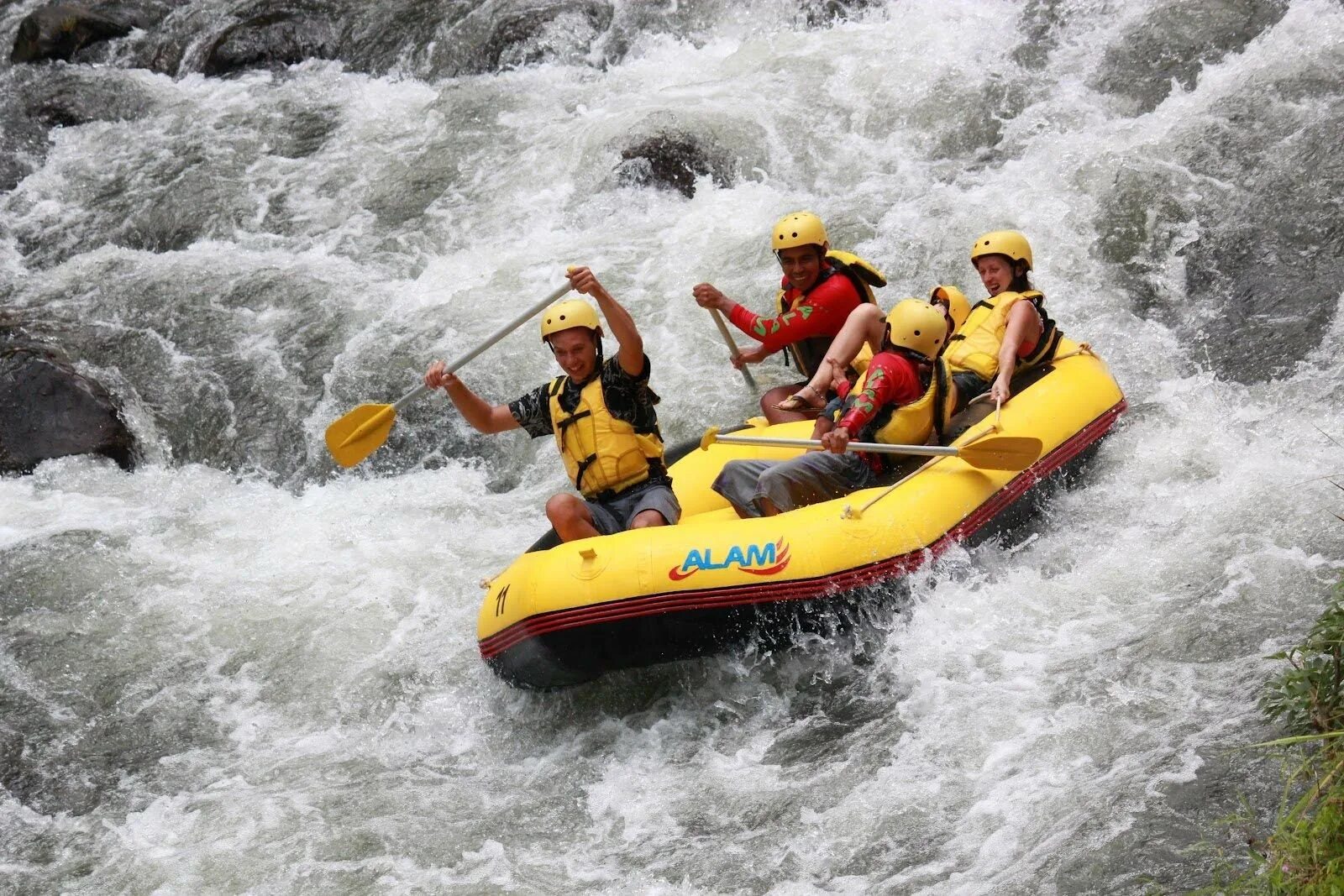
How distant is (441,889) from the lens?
15.6ft

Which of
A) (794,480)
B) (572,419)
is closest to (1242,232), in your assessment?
(794,480)

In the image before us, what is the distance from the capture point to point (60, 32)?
12156mm

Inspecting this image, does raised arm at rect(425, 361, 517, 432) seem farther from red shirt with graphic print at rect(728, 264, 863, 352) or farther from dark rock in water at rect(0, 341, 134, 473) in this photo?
dark rock in water at rect(0, 341, 134, 473)

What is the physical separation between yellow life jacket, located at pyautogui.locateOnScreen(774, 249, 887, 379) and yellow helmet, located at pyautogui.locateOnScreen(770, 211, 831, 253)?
0.16 meters

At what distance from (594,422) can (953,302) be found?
2060mm

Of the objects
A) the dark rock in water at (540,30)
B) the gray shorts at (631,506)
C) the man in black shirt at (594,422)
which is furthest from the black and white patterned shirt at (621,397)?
the dark rock in water at (540,30)

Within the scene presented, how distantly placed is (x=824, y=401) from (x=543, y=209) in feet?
11.5

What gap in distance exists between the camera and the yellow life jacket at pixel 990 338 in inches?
253

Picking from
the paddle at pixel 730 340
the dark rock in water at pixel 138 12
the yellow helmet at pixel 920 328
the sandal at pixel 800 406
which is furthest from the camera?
the dark rock in water at pixel 138 12

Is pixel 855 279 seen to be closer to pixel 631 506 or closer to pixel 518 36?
pixel 631 506

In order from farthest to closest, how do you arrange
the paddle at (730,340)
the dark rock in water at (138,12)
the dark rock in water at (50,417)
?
the dark rock in water at (138,12) < the dark rock in water at (50,417) < the paddle at (730,340)

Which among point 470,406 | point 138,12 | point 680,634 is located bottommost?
point 680,634

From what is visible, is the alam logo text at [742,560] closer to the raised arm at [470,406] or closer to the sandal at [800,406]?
the raised arm at [470,406]

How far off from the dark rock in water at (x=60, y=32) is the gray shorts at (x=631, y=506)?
8.57m
